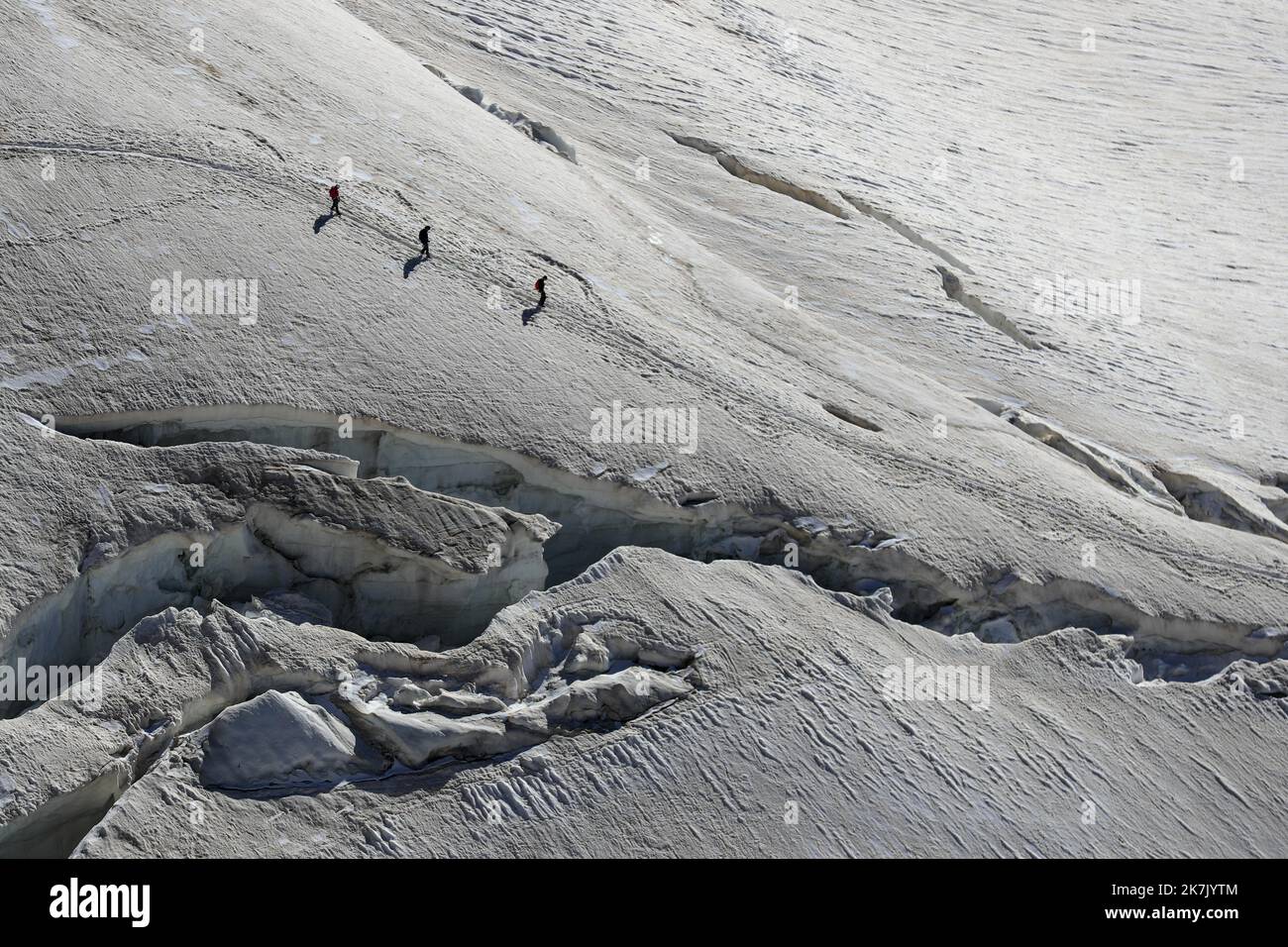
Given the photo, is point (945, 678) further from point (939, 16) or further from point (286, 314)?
point (939, 16)

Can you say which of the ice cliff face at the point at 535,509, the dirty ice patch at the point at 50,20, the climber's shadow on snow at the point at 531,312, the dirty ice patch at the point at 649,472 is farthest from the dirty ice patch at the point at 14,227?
the dirty ice patch at the point at 649,472

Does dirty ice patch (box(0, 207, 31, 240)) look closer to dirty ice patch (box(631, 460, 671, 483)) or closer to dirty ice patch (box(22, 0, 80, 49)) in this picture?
dirty ice patch (box(22, 0, 80, 49))

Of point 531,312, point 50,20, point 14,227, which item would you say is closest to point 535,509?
point 531,312

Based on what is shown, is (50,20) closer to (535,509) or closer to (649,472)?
(535,509)

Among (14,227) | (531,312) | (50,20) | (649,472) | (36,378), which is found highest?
(50,20)

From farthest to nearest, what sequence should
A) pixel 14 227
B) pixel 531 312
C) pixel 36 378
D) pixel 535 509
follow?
pixel 531 312 < pixel 535 509 < pixel 14 227 < pixel 36 378

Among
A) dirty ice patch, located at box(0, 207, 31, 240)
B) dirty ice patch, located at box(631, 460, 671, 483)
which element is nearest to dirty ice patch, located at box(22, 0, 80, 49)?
dirty ice patch, located at box(0, 207, 31, 240)
